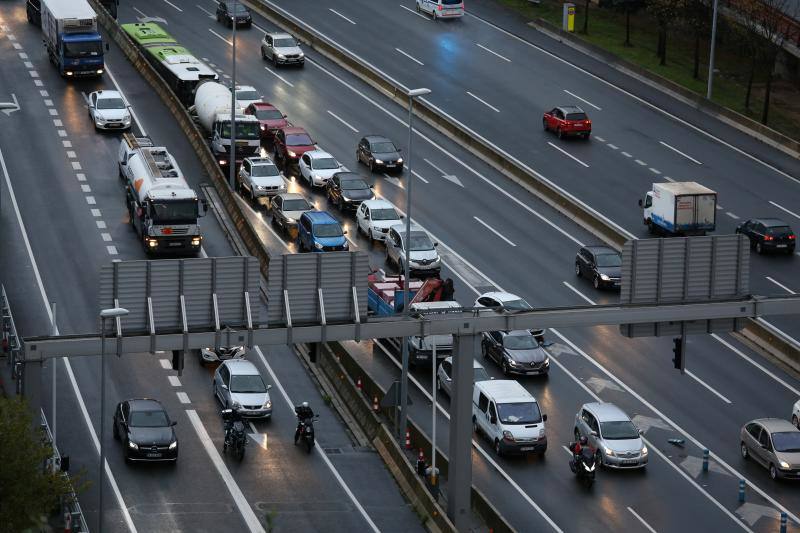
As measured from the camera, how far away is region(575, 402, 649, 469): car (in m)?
55.9

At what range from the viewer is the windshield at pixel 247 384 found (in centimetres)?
5794

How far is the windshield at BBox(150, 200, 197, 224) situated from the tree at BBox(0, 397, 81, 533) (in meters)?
27.3

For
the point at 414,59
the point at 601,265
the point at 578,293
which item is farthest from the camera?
the point at 414,59

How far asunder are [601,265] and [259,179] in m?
17.1

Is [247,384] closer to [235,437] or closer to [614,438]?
[235,437]

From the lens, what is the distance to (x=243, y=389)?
57938 millimetres

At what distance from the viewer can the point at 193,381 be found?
199 ft

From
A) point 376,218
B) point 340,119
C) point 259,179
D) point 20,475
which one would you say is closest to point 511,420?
→ point 376,218

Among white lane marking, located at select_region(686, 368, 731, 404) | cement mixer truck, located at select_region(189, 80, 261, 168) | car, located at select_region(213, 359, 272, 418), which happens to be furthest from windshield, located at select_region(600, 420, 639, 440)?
cement mixer truck, located at select_region(189, 80, 261, 168)

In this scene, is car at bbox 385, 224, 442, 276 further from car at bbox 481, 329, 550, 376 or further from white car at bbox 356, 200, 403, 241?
car at bbox 481, 329, 550, 376

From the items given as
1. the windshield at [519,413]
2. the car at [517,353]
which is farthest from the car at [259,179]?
the windshield at [519,413]

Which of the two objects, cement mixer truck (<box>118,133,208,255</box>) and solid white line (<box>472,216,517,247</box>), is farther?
solid white line (<box>472,216,517,247</box>)

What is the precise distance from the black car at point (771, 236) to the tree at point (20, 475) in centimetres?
4026

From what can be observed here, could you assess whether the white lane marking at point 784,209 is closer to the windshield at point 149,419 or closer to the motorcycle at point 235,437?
the motorcycle at point 235,437
